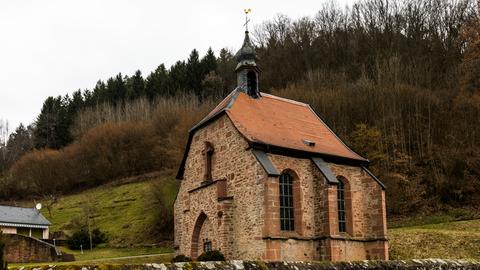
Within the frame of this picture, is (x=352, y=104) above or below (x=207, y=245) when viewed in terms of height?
above

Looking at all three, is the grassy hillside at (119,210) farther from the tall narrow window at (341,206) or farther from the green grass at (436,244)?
the green grass at (436,244)

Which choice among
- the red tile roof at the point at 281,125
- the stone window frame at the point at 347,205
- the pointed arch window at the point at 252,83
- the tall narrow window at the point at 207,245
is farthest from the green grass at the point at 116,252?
the stone window frame at the point at 347,205

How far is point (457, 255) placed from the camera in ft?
76.3

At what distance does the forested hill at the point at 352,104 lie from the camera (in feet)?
122

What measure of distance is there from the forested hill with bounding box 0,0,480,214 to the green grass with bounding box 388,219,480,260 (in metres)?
8.32

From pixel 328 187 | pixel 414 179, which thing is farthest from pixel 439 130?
pixel 328 187

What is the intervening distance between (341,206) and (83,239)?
2342 centimetres

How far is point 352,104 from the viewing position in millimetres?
42531

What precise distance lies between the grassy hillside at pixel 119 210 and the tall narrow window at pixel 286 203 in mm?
18818

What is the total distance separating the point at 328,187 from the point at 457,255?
6747 millimetres

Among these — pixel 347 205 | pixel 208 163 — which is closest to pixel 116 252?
pixel 208 163

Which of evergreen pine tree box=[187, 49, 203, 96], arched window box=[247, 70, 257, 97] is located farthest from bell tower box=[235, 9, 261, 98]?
evergreen pine tree box=[187, 49, 203, 96]

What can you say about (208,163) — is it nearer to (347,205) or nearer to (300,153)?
(300,153)

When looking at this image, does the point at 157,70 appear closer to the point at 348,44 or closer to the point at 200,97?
the point at 200,97
